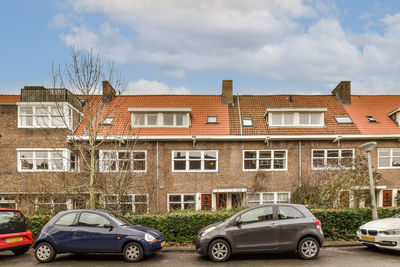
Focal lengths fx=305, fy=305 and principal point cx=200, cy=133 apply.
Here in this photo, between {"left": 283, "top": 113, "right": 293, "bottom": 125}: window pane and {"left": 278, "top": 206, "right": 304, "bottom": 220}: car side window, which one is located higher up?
{"left": 283, "top": 113, "right": 293, "bottom": 125}: window pane

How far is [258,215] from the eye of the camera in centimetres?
883

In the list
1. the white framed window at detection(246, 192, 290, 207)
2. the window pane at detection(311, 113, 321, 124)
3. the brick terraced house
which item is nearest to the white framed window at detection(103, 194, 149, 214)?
the brick terraced house

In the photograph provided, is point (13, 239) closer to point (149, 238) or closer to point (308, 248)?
point (149, 238)

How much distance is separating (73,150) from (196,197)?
803 centimetres

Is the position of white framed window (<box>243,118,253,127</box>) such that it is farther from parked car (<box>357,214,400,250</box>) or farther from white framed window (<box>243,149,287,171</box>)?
parked car (<box>357,214,400,250</box>)

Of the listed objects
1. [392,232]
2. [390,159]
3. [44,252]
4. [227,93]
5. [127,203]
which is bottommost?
[44,252]

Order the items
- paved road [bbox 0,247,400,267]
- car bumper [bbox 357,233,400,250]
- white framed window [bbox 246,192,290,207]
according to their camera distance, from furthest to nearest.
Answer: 1. white framed window [bbox 246,192,290,207]
2. car bumper [bbox 357,233,400,250]
3. paved road [bbox 0,247,400,267]

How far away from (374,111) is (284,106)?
6.49 meters

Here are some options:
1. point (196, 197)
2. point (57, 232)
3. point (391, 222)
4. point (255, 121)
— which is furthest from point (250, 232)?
point (255, 121)

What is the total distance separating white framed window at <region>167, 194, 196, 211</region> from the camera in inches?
736

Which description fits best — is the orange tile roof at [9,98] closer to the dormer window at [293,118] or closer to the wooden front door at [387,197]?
the dormer window at [293,118]

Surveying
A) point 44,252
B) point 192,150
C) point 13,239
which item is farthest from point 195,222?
point 192,150

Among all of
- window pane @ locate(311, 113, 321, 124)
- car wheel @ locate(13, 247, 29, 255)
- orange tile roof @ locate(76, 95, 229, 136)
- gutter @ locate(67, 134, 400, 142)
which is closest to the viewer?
car wheel @ locate(13, 247, 29, 255)

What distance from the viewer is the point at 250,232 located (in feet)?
28.0
